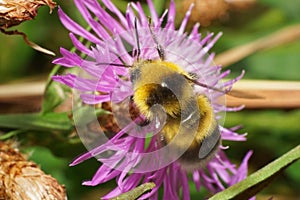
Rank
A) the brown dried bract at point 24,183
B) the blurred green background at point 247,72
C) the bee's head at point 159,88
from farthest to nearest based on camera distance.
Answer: the blurred green background at point 247,72 < the brown dried bract at point 24,183 < the bee's head at point 159,88

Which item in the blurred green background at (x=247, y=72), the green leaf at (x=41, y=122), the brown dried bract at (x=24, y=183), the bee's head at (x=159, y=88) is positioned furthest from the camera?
the blurred green background at (x=247, y=72)

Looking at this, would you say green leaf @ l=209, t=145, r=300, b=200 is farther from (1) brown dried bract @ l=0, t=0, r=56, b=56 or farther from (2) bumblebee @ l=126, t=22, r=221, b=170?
(1) brown dried bract @ l=0, t=0, r=56, b=56

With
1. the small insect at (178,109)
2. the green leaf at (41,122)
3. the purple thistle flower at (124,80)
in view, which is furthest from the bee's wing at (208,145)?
the green leaf at (41,122)

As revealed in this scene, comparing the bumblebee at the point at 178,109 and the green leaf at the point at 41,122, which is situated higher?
the bumblebee at the point at 178,109

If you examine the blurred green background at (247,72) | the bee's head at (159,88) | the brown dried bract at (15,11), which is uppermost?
the brown dried bract at (15,11)

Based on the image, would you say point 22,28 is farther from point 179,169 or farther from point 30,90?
point 179,169

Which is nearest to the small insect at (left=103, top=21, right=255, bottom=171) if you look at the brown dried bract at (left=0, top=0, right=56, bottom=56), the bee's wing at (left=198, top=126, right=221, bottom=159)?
the bee's wing at (left=198, top=126, right=221, bottom=159)

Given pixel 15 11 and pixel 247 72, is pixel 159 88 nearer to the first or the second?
pixel 15 11

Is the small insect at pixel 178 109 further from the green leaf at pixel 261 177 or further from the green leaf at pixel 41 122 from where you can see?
the green leaf at pixel 41 122
